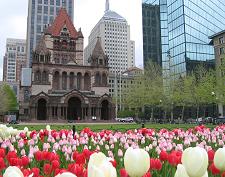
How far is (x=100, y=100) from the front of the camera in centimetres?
7556

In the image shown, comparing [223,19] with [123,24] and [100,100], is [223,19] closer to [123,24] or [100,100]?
[100,100]

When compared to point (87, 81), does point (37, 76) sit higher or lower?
higher

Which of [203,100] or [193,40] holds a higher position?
[193,40]

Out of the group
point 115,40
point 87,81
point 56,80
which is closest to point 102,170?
point 56,80

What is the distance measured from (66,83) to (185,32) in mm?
30868

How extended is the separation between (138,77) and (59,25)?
33.1 m

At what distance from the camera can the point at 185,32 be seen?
73500 mm

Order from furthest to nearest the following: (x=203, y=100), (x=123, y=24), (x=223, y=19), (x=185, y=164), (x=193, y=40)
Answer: (x=123, y=24)
(x=223, y=19)
(x=193, y=40)
(x=203, y=100)
(x=185, y=164)

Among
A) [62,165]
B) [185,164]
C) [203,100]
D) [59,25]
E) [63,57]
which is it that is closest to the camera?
[185,164]

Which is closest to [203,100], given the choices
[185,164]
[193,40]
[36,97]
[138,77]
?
[138,77]

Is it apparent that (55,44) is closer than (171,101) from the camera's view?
No

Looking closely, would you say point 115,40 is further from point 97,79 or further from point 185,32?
point 185,32

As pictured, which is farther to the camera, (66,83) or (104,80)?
Result: (104,80)

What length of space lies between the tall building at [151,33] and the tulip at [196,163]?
84942 mm
